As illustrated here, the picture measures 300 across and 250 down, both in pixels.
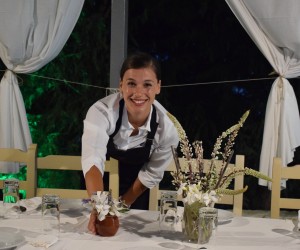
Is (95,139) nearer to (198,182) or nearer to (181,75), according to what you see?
(198,182)

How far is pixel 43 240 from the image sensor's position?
1.62 metres

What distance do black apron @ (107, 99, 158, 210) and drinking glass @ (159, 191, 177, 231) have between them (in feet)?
1.85

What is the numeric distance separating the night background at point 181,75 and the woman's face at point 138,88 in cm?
161

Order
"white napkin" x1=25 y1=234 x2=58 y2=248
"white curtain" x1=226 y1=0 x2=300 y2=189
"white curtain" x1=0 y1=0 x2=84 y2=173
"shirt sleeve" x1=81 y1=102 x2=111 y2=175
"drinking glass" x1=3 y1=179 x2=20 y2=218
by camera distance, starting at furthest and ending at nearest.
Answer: "white curtain" x1=0 y1=0 x2=84 y2=173, "white curtain" x1=226 y1=0 x2=300 y2=189, "shirt sleeve" x1=81 y1=102 x2=111 y2=175, "drinking glass" x1=3 y1=179 x2=20 y2=218, "white napkin" x1=25 y1=234 x2=58 y2=248

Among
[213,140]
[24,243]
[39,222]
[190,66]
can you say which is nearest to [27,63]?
[190,66]

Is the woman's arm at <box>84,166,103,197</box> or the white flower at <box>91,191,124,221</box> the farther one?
the woman's arm at <box>84,166,103,197</box>

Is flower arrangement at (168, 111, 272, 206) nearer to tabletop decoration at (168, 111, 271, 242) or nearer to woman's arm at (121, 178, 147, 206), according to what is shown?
tabletop decoration at (168, 111, 271, 242)

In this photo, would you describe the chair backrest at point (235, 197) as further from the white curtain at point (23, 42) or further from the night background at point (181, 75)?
the night background at point (181, 75)

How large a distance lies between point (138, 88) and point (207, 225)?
2.34ft

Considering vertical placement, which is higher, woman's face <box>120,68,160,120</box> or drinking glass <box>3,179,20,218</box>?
woman's face <box>120,68,160,120</box>

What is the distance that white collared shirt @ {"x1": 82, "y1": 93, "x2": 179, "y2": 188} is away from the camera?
2137mm

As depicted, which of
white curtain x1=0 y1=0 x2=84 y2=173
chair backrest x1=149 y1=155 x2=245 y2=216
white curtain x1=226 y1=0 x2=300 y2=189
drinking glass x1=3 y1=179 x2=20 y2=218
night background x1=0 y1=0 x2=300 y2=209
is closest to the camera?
drinking glass x1=3 y1=179 x2=20 y2=218

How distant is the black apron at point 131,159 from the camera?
2.30m

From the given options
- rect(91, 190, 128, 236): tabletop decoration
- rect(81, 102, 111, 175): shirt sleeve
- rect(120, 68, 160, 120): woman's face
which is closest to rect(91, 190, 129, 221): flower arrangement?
rect(91, 190, 128, 236): tabletop decoration
